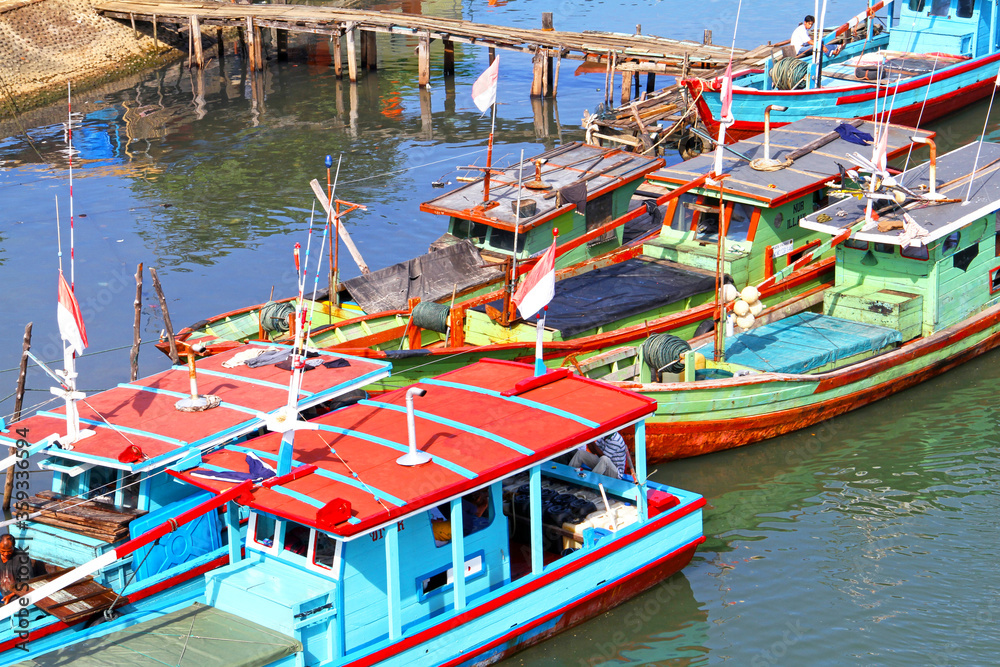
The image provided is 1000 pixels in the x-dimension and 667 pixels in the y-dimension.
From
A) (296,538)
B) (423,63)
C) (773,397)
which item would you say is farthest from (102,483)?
(423,63)

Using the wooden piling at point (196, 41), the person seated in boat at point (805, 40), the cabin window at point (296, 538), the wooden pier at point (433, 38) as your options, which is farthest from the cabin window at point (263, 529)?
the wooden piling at point (196, 41)

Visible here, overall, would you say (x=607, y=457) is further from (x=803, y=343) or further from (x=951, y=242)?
(x=951, y=242)

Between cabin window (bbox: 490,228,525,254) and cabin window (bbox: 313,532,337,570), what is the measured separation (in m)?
10.3

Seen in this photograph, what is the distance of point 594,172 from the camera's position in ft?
71.2

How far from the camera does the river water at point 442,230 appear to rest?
1302cm

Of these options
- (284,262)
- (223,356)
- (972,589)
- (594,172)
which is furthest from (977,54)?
(223,356)

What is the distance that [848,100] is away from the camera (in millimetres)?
29469

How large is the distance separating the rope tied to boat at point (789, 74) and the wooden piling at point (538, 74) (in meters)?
10.0

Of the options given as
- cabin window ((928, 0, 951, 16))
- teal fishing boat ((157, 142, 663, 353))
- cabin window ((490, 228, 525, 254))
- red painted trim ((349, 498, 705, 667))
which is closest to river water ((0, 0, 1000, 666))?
red painted trim ((349, 498, 705, 667))

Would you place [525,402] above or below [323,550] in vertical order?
above

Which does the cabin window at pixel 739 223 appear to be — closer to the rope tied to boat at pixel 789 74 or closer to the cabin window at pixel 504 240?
the cabin window at pixel 504 240

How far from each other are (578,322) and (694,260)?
326 centimetres

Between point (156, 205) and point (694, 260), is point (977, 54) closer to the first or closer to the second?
point (694, 260)

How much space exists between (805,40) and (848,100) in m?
2.56
